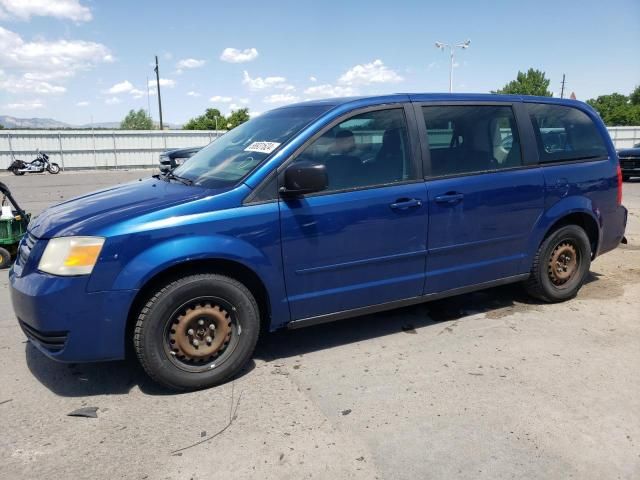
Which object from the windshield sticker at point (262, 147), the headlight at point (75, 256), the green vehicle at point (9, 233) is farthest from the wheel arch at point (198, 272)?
the green vehicle at point (9, 233)

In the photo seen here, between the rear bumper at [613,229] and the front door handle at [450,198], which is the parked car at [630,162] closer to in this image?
the rear bumper at [613,229]

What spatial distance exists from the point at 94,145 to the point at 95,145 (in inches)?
2.3

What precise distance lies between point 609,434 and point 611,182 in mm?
2907

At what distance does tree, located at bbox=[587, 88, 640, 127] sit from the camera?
208 ft

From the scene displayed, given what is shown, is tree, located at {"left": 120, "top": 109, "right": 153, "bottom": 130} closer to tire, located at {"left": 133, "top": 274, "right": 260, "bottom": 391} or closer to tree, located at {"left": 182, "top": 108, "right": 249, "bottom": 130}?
tree, located at {"left": 182, "top": 108, "right": 249, "bottom": 130}

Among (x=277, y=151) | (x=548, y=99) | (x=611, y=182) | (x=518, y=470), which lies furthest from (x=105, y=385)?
(x=611, y=182)

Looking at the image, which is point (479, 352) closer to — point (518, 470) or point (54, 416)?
point (518, 470)

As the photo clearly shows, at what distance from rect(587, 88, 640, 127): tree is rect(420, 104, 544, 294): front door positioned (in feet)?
203

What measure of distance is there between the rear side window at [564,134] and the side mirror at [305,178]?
2.27 meters

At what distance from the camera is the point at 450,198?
12.8ft

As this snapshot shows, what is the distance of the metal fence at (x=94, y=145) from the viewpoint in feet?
85.9

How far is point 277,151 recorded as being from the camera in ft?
11.3

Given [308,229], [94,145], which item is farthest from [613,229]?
[94,145]

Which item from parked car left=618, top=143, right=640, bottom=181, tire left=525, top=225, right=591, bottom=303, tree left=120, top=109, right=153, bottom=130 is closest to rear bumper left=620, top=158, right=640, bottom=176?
parked car left=618, top=143, right=640, bottom=181
